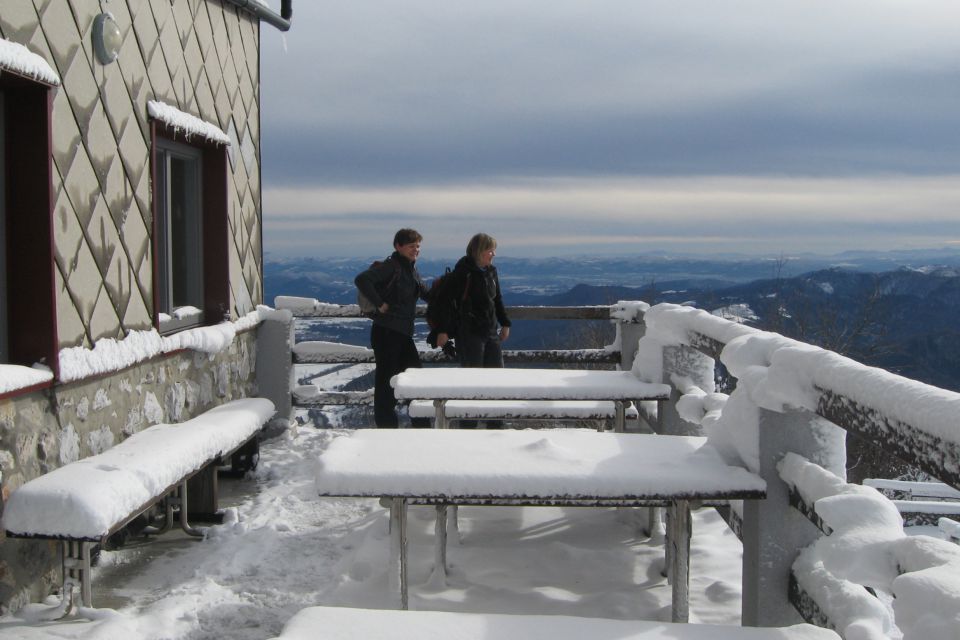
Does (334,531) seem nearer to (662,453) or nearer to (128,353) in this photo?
(128,353)

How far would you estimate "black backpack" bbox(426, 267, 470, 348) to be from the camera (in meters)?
6.61

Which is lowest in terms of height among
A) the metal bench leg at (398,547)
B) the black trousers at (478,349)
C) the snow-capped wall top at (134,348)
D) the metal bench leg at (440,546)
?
the metal bench leg at (440,546)

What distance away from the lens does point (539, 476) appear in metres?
2.77

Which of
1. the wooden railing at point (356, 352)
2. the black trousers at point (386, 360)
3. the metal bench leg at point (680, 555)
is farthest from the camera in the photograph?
the wooden railing at point (356, 352)

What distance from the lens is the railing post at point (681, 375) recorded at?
444 cm

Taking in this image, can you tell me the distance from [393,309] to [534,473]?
4.10 m

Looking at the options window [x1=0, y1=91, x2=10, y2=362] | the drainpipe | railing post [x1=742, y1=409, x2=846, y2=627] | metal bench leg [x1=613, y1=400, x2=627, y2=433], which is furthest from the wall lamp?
railing post [x1=742, y1=409, x2=846, y2=627]

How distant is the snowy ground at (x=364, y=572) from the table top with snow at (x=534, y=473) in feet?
1.66

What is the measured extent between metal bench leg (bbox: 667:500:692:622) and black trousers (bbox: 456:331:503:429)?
3620 millimetres

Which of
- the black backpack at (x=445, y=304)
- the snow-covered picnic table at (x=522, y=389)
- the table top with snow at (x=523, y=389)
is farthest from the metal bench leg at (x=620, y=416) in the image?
the black backpack at (x=445, y=304)

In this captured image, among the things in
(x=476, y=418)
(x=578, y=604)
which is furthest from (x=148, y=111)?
(x=578, y=604)

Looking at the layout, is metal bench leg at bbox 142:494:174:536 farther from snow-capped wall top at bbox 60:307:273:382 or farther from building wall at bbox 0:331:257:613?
snow-capped wall top at bbox 60:307:273:382

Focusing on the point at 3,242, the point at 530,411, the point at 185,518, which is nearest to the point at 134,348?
the point at 185,518

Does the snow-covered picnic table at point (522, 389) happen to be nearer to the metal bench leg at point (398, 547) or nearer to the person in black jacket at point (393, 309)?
the metal bench leg at point (398, 547)
